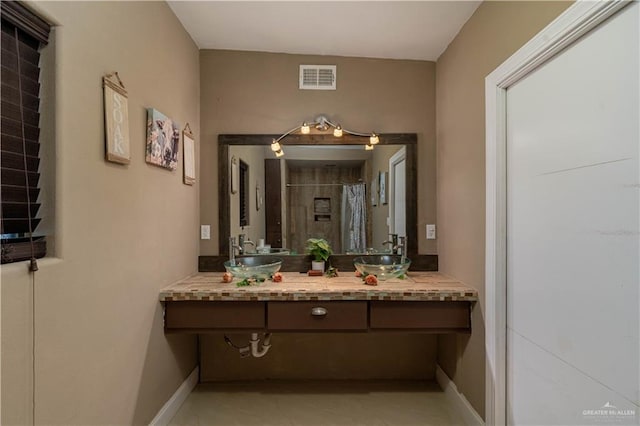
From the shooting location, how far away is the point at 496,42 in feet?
5.16

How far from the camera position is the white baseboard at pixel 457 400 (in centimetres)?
178

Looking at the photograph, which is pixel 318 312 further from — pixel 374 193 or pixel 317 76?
pixel 317 76

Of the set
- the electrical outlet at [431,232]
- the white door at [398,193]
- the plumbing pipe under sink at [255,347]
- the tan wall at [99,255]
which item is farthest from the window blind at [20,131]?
the electrical outlet at [431,232]

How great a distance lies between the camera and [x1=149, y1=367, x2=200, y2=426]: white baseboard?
177 cm

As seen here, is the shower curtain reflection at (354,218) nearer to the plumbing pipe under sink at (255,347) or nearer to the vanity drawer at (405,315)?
the vanity drawer at (405,315)

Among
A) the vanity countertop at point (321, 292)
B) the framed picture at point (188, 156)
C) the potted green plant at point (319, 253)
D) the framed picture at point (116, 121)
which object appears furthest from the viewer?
the potted green plant at point (319, 253)

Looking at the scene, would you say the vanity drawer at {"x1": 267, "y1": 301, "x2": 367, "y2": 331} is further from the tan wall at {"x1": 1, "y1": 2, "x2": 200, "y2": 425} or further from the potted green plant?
the tan wall at {"x1": 1, "y1": 2, "x2": 200, "y2": 425}

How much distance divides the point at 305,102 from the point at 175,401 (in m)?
2.27

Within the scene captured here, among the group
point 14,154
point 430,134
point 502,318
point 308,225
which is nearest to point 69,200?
point 14,154

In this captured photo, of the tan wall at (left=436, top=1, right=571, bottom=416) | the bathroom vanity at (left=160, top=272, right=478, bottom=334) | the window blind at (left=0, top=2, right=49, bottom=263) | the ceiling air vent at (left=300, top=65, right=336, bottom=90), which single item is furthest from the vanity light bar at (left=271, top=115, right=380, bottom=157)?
the window blind at (left=0, top=2, right=49, bottom=263)

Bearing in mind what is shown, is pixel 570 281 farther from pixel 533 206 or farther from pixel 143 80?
pixel 143 80

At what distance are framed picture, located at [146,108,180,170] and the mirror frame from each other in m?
0.46

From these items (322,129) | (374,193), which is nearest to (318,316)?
(374,193)

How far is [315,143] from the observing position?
242 centimetres
